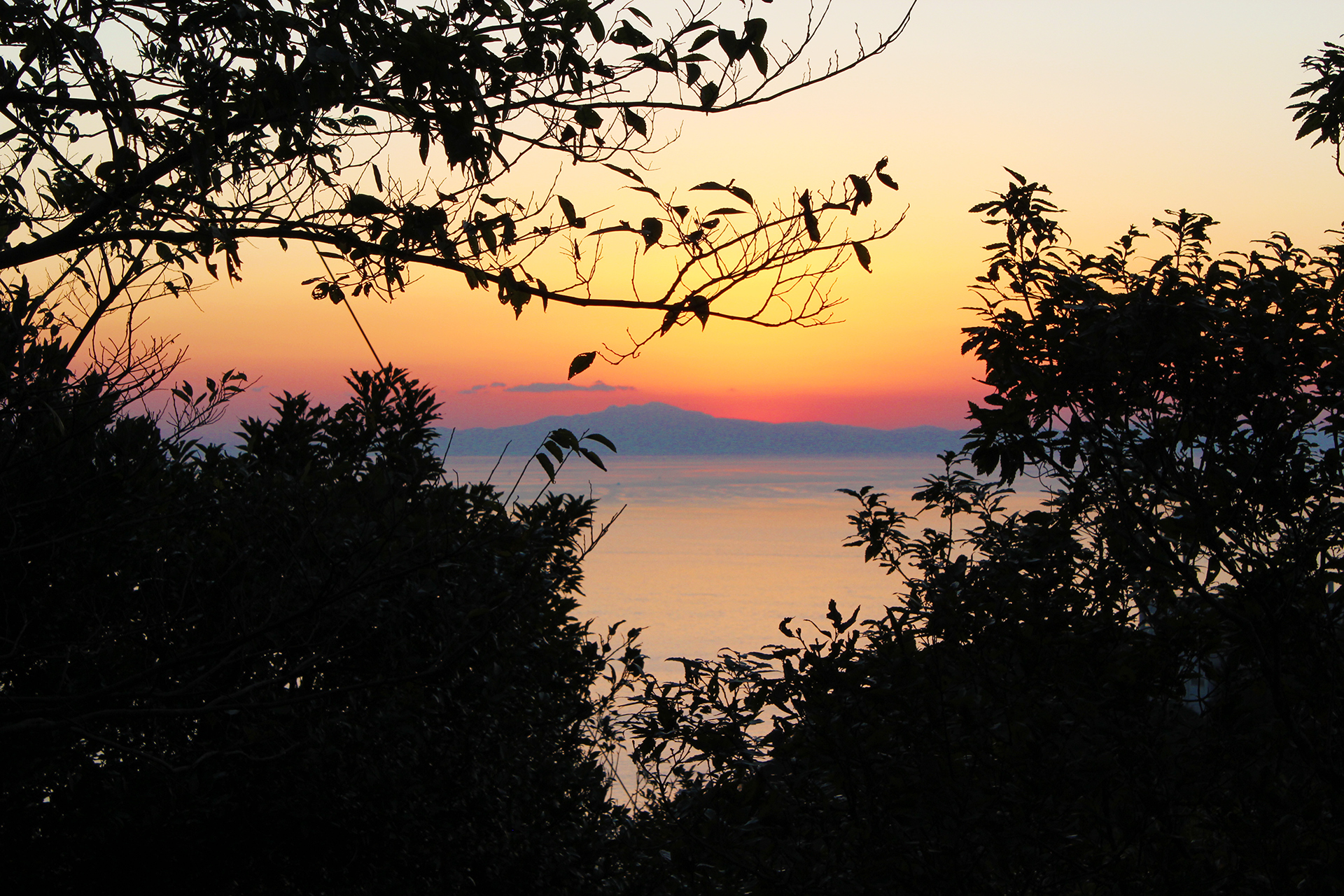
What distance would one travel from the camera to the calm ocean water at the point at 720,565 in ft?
119

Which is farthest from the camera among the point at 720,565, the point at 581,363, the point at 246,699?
the point at 720,565

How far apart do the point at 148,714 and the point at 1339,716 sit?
504cm

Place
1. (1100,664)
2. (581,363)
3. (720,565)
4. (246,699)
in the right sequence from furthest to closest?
1. (720,565)
2. (246,699)
3. (1100,664)
4. (581,363)

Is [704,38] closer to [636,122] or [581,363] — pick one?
[636,122]

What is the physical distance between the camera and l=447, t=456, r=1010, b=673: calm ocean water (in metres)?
36.3

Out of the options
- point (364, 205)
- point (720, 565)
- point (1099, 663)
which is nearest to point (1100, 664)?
point (1099, 663)

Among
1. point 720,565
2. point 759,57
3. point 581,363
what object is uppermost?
point 759,57

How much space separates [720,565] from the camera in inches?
2197

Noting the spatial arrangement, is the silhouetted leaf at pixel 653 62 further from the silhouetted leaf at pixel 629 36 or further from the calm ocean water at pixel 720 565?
the calm ocean water at pixel 720 565

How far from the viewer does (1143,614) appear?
16.6 feet

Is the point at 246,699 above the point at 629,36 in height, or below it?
below

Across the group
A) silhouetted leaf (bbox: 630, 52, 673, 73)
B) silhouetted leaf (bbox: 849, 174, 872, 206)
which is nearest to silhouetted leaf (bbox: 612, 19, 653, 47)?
silhouetted leaf (bbox: 630, 52, 673, 73)

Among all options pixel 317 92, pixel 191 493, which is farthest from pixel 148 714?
pixel 191 493

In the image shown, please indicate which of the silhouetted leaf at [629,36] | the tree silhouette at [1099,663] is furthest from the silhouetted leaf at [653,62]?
the tree silhouette at [1099,663]
